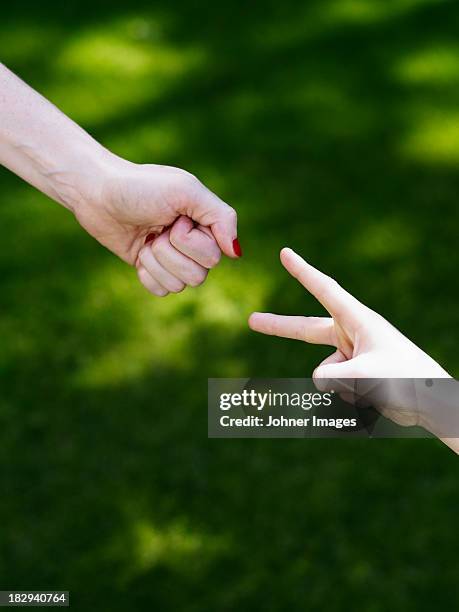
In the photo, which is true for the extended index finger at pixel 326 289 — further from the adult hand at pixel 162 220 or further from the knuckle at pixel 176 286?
the knuckle at pixel 176 286

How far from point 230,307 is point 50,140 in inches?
70.7

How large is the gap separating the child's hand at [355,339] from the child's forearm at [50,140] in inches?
23.3

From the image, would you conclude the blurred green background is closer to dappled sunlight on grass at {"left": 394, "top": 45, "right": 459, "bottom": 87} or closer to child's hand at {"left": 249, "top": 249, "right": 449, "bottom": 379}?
dappled sunlight on grass at {"left": 394, "top": 45, "right": 459, "bottom": 87}

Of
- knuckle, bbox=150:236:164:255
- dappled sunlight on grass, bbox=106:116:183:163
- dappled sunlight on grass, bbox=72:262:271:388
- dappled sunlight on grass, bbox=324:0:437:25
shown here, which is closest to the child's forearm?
knuckle, bbox=150:236:164:255

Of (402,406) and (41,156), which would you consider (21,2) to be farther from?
(402,406)

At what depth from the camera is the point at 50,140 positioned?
96.9 inches

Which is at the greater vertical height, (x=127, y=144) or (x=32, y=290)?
(x=127, y=144)

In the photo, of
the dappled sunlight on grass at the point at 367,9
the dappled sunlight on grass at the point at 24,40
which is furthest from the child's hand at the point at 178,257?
the dappled sunlight on grass at the point at 367,9

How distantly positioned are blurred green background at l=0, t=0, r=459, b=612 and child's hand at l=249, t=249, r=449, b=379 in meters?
1.30

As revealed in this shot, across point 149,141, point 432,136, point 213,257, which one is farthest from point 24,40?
point 213,257

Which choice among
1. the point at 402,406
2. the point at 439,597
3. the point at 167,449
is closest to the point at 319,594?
the point at 439,597

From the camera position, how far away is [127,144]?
5004mm

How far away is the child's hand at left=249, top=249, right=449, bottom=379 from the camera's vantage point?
1.98m

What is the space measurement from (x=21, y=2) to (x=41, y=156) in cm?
416
